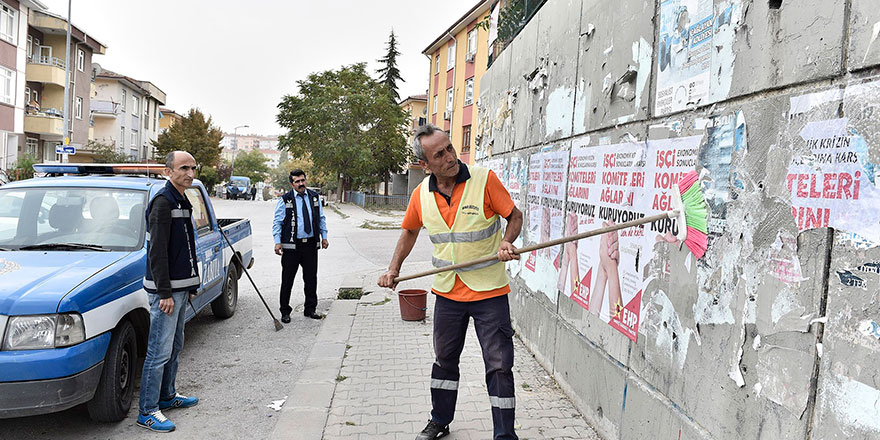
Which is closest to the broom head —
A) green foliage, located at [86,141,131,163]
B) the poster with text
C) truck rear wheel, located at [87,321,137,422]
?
the poster with text

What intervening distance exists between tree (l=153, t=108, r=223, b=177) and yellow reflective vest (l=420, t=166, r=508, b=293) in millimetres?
51683

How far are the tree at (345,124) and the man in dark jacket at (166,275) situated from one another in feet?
123

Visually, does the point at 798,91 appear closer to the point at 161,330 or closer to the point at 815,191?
the point at 815,191

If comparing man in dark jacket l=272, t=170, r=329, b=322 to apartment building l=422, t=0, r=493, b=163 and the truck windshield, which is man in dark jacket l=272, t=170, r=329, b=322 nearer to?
the truck windshield

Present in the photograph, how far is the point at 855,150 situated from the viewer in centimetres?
186

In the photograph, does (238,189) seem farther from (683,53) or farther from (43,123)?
(683,53)

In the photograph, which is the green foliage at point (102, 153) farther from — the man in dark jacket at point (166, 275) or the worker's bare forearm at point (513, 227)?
the worker's bare forearm at point (513, 227)

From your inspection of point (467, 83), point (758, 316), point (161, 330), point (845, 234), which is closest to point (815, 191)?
point (845, 234)

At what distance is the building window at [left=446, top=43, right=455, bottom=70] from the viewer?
3772cm

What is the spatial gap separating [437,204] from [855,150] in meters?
2.26

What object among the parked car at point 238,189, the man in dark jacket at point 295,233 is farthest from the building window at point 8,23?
the man in dark jacket at point 295,233

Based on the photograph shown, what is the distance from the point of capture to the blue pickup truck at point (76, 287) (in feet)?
11.5

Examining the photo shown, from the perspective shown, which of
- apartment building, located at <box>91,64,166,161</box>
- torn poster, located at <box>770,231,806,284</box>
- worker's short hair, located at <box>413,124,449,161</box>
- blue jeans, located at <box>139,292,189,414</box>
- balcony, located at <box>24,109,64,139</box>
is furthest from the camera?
apartment building, located at <box>91,64,166,161</box>

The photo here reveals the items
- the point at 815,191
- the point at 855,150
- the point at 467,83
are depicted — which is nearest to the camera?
the point at 855,150
